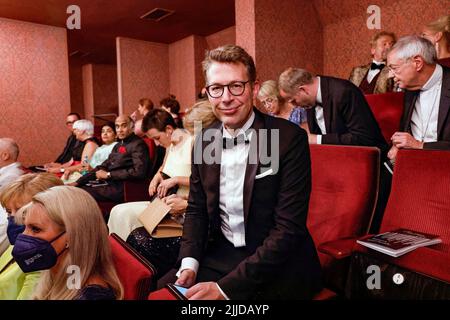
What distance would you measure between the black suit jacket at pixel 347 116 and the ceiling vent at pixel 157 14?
4.86 metres

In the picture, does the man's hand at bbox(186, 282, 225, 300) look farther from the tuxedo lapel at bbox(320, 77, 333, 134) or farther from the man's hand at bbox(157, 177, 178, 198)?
the tuxedo lapel at bbox(320, 77, 333, 134)

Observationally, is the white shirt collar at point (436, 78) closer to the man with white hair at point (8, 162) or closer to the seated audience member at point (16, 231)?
the seated audience member at point (16, 231)

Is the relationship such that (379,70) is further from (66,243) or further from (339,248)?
(66,243)

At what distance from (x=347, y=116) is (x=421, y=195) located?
90 centimetres

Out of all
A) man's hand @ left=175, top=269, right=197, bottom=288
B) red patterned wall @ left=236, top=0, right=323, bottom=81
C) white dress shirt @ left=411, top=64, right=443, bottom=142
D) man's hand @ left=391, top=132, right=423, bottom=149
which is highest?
red patterned wall @ left=236, top=0, right=323, bottom=81

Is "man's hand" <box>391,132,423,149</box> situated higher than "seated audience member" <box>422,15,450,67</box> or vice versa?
"seated audience member" <box>422,15,450,67</box>

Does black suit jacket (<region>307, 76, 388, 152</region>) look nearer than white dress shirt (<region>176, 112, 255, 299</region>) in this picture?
No

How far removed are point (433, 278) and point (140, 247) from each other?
1.54 metres

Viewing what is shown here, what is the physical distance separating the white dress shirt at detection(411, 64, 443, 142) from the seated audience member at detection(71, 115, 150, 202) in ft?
7.79

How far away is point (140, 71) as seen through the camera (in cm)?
825

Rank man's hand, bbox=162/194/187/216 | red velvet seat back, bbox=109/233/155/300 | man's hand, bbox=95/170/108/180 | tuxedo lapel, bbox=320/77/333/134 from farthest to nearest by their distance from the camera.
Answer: man's hand, bbox=95/170/108/180 < tuxedo lapel, bbox=320/77/333/134 < man's hand, bbox=162/194/187/216 < red velvet seat back, bbox=109/233/155/300

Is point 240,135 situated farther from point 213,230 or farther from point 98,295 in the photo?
point 98,295

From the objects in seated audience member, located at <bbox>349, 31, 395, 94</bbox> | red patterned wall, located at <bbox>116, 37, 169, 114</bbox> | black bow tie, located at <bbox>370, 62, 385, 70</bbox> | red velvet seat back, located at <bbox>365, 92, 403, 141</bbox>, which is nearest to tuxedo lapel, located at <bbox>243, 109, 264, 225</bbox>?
red velvet seat back, located at <bbox>365, 92, 403, 141</bbox>

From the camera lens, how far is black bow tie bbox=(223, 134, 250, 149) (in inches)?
52.1
